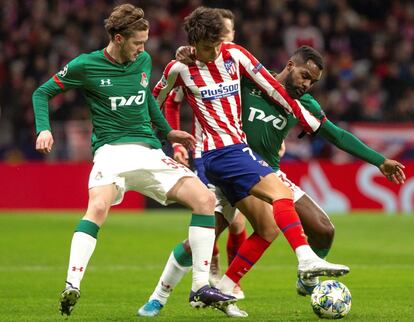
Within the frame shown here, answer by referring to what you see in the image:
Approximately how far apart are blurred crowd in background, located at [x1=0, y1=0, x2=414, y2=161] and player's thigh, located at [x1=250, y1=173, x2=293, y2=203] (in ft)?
41.7

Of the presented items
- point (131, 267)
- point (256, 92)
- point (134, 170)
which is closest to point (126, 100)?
point (134, 170)

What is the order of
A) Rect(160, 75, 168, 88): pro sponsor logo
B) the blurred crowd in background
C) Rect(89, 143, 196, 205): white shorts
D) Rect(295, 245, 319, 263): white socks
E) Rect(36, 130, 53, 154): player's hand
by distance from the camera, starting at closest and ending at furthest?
Rect(295, 245, 319, 263): white socks, Rect(36, 130, 53, 154): player's hand, Rect(89, 143, 196, 205): white shorts, Rect(160, 75, 168, 88): pro sponsor logo, the blurred crowd in background

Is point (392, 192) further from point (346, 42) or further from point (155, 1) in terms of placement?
point (155, 1)

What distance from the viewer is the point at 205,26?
281 inches

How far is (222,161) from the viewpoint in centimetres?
726

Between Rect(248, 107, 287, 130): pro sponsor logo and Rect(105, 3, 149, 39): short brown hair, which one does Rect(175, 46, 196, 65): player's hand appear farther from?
Rect(248, 107, 287, 130): pro sponsor logo

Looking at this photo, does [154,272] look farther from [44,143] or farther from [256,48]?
[256,48]

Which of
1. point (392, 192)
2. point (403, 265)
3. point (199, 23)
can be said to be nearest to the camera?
point (199, 23)

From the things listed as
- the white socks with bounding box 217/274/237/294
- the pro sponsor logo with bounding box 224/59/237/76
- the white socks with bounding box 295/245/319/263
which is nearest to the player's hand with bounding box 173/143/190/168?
the pro sponsor logo with bounding box 224/59/237/76

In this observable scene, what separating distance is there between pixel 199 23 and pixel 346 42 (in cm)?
1567

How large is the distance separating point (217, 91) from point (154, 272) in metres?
3.59

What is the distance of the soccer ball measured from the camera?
6.86 metres

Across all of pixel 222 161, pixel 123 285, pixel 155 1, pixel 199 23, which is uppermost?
pixel 155 1

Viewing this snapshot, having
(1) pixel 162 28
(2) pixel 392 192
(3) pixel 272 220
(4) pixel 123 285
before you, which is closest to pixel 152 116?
(3) pixel 272 220
